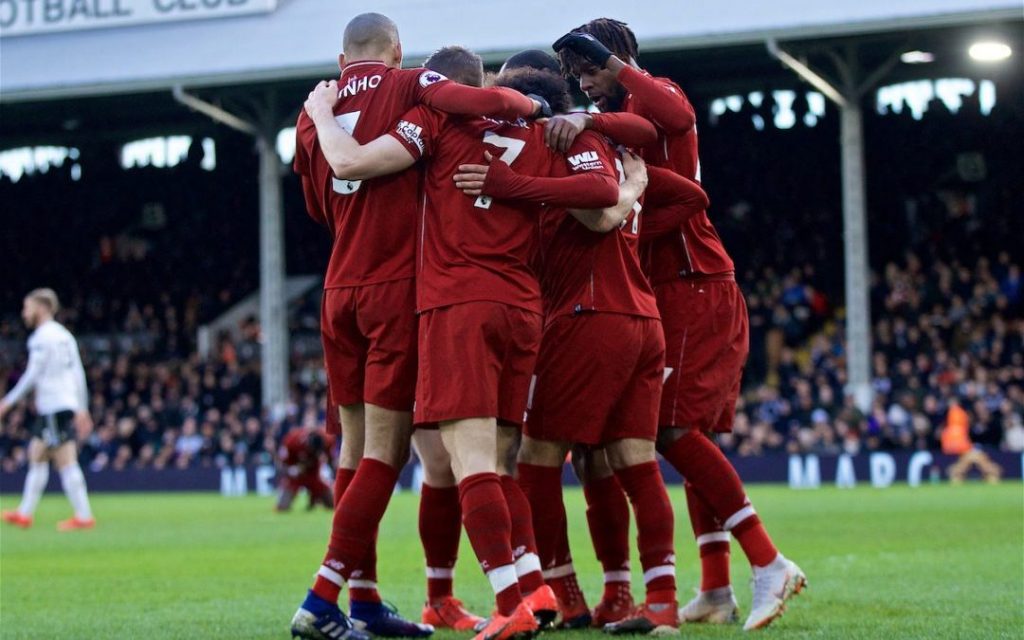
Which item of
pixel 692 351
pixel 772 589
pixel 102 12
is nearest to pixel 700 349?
pixel 692 351

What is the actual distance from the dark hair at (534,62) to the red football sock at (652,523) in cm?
170

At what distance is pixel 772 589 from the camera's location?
6449 mm

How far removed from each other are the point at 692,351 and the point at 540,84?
53.3 inches

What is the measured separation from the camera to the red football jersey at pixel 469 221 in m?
5.91

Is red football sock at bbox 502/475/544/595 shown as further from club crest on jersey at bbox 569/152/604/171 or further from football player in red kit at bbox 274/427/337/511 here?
football player in red kit at bbox 274/427/337/511

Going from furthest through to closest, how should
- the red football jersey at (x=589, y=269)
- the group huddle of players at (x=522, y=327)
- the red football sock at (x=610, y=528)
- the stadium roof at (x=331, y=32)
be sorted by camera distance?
1. the stadium roof at (x=331, y=32)
2. the red football sock at (x=610, y=528)
3. the red football jersey at (x=589, y=269)
4. the group huddle of players at (x=522, y=327)

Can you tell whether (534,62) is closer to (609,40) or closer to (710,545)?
(609,40)

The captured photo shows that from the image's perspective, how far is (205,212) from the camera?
39031 mm

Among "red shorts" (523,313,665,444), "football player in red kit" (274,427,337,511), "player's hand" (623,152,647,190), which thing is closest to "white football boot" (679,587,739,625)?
"red shorts" (523,313,665,444)

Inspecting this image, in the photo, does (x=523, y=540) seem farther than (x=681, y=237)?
No

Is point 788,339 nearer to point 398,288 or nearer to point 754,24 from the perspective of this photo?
point 754,24

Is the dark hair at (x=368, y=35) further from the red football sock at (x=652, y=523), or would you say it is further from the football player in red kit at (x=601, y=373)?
A: the red football sock at (x=652, y=523)

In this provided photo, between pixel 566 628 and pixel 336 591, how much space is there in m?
1.14

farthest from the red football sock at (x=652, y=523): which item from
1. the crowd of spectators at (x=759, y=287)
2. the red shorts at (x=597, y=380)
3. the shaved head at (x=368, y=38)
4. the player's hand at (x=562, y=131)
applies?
the crowd of spectators at (x=759, y=287)
